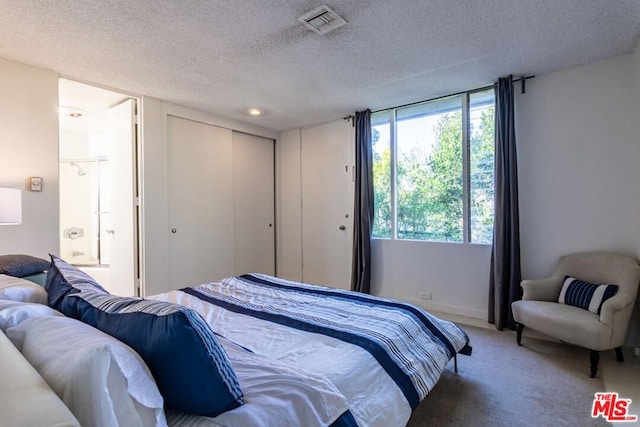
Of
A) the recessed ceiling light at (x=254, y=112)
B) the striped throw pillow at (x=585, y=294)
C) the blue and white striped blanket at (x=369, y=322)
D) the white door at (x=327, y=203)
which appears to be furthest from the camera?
the white door at (x=327, y=203)

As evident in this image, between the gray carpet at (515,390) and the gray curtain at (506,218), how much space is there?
447 millimetres

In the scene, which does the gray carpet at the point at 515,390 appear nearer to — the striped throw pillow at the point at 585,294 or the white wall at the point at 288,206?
the striped throw pillow at the point at 585,294

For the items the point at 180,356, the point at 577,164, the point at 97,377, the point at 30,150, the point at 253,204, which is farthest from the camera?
the point at 253,204

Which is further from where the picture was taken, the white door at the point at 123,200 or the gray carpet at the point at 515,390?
the white door at the point at 123,200

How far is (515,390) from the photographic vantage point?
2.04 meters

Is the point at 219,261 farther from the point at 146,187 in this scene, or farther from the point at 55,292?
the point at 55,292

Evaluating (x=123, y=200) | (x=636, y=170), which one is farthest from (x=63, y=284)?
(x=636, y=170)

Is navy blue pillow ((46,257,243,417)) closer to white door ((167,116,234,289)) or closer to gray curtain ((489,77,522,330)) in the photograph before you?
gray curtain ((489,77,522,330))

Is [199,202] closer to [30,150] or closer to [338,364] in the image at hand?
[30,150]

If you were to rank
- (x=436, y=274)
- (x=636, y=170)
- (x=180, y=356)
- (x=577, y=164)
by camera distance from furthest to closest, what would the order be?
(x=436, y=274), (x=577, y=164), (x=636, y=170), (x=180, y=356)

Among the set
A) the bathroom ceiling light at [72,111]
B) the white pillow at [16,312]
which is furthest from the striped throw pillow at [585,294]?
the bathroom ceiling light at [72,111]

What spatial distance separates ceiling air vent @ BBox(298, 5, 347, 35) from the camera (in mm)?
2041

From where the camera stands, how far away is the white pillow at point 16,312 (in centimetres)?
109

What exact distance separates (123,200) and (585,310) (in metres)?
4.55
